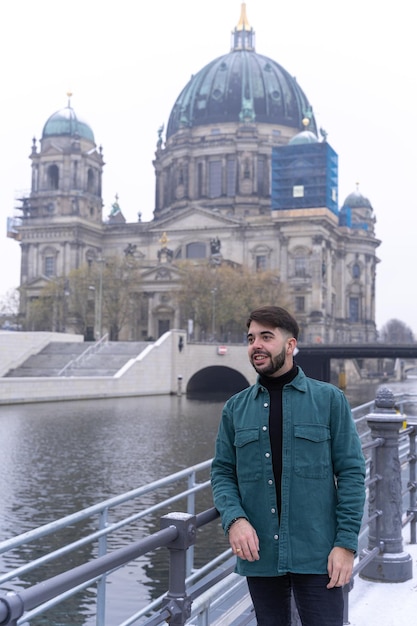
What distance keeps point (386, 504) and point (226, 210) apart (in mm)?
100688

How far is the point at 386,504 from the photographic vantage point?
7949mm

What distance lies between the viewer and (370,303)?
11144 cm

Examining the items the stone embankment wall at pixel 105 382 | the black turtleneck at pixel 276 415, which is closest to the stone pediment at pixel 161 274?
the stone embankment wall at pixel 105 382

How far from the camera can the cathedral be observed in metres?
97.4

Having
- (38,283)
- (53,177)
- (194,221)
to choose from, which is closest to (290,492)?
(38,283)

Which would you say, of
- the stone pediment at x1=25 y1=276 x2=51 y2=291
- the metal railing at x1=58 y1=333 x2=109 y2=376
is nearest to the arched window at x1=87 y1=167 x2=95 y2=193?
the stone pediment at x1=25 y1=276 x2=51 y2=291

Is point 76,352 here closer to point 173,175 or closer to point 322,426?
point 173,175

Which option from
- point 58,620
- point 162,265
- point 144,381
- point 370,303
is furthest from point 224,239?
point 58,620

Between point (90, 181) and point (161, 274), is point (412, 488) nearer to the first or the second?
point (161, 274)

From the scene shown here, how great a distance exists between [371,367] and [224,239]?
109ft

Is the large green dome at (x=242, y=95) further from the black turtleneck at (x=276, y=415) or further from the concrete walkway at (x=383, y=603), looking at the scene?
the black turtleneck at (x=276, y=415)

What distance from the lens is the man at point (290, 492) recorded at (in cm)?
456

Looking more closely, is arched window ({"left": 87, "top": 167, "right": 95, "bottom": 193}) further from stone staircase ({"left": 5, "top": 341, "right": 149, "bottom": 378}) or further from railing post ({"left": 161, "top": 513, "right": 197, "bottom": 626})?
railing post ({"left": 161, "top": 513, "right": 197, "bottom": 626})

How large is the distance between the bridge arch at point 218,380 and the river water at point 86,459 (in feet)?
95.0
